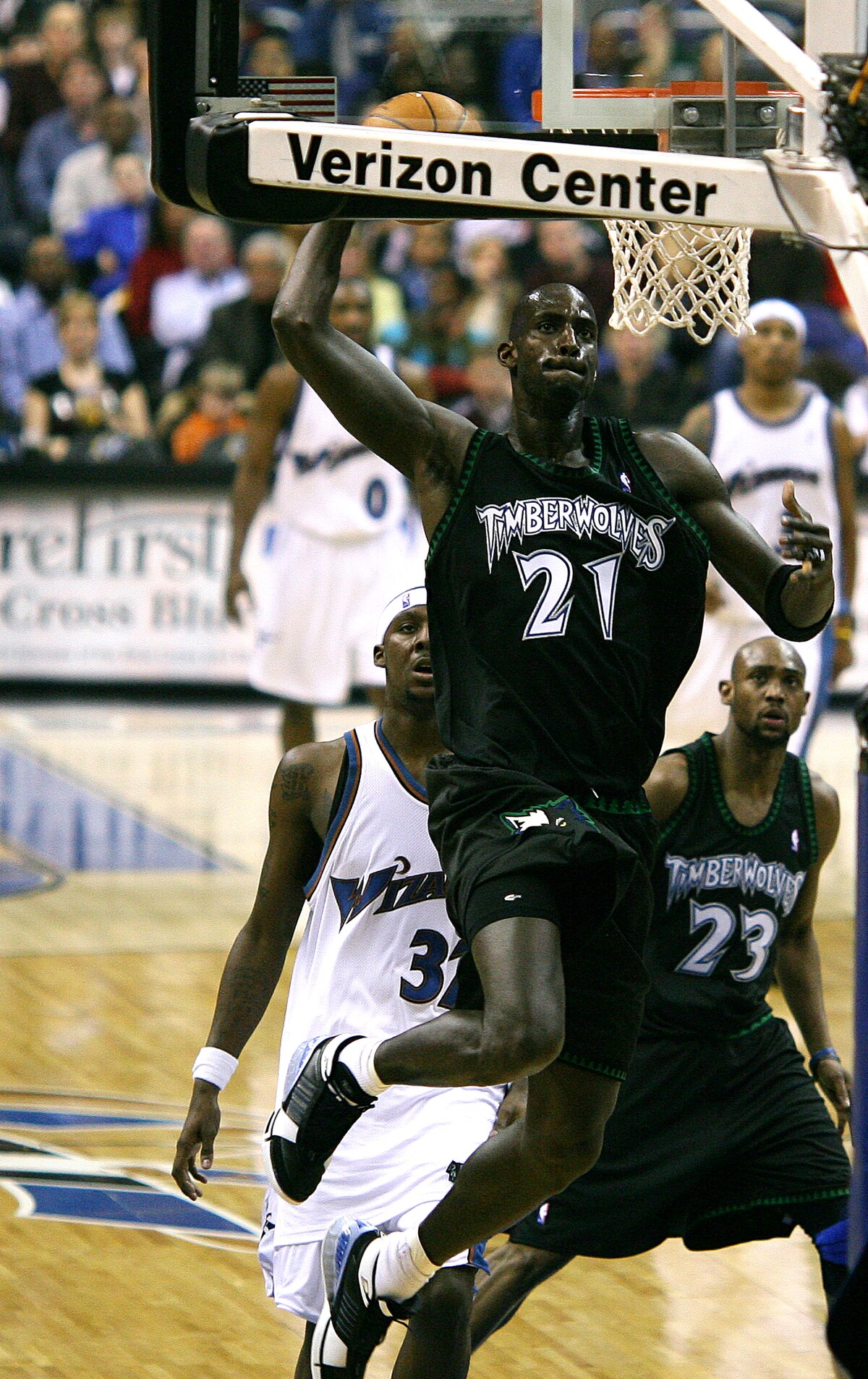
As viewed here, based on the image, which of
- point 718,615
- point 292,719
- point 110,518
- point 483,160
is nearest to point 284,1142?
point 483,160

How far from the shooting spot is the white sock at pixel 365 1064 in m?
4.21

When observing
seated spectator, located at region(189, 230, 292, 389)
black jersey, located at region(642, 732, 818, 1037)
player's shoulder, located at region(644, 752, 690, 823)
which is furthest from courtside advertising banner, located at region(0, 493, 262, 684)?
black jersey, located at region(642, 732, 818, 1037)

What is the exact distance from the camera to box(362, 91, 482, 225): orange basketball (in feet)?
14.4

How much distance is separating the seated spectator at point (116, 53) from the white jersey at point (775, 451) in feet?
28.2

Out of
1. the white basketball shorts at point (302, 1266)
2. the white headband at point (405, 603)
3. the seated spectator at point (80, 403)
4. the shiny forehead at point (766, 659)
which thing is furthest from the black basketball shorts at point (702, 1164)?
the seated spectator at point (80, 403)

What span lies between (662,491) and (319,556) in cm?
568

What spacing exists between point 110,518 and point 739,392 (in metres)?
5.54

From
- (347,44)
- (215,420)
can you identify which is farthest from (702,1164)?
(215,420)

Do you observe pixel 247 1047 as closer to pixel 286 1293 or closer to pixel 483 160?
pixel 286 1293

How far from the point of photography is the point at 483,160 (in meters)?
4.07

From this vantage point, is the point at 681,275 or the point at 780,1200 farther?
the point at 780,1200

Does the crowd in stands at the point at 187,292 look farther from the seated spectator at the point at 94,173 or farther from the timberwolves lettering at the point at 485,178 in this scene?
the timberwolves lettering at the point at 485,178

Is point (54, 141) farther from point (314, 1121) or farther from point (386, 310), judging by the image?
point (314, 1121)

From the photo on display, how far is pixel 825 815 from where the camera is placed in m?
5.45
